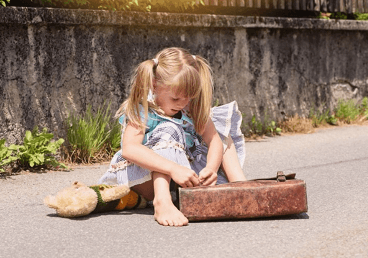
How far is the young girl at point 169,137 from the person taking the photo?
8.98 feet

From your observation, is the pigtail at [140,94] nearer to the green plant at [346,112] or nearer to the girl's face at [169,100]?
the girl's face at [169,100]

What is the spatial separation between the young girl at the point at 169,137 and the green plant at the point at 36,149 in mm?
1050

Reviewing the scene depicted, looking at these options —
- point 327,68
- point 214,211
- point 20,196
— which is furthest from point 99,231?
point 327,68

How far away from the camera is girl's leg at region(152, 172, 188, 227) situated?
2.64 metres

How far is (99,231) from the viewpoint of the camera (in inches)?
101

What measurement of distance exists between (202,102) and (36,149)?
1.51 meters

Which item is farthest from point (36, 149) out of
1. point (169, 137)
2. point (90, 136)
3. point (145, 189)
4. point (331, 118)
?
point (331, 118)

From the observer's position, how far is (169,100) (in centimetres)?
289

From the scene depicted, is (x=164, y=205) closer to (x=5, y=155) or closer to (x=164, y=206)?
(x=164, y=206)

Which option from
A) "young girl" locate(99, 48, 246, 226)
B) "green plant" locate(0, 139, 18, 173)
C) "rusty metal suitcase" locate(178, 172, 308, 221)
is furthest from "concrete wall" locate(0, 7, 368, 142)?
"rusty metal suitcase" locate(178, 172, 308, 221)

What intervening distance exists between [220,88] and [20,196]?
258cm

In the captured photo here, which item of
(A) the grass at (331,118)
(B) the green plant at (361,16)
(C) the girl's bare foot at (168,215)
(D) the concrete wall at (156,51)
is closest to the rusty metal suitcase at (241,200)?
(C) the girl's bare foot at (168,215)

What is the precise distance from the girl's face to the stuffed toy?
0.44m

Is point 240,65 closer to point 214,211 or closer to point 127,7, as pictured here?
point 127,7
